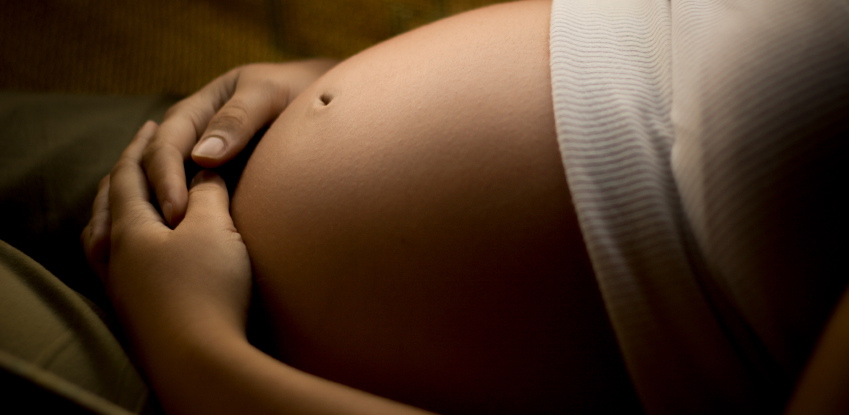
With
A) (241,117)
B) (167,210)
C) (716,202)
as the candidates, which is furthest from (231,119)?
(716,202)

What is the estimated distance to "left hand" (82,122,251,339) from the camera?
433mm

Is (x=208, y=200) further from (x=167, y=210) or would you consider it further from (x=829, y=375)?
(x=829, y=375)

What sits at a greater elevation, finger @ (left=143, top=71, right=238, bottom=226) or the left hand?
finger @ (left=143, top=71, right=238, bottom=226)

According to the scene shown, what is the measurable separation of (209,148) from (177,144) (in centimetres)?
8

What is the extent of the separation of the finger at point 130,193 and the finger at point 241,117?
0.07 m

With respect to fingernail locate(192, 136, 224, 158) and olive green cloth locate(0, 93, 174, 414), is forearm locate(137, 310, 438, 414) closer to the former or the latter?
olive green cloth locate(0, 93, 174, 414)

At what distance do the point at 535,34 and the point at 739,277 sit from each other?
28 centimetres

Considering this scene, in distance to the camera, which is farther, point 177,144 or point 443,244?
point 177,144

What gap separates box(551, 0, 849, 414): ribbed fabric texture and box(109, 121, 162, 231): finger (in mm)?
416

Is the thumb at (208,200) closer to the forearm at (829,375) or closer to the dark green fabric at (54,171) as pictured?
the dark green fabric at (54,171)

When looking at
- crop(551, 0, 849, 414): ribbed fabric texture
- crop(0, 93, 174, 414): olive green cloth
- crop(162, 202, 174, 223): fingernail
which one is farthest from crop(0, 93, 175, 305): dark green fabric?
crop(551, 0, 849, 414): ribbed fabric texture

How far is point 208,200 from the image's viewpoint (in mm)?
520

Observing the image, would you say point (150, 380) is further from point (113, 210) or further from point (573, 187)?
point (573, 187)

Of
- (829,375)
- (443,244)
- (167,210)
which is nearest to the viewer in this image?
(829,375)
